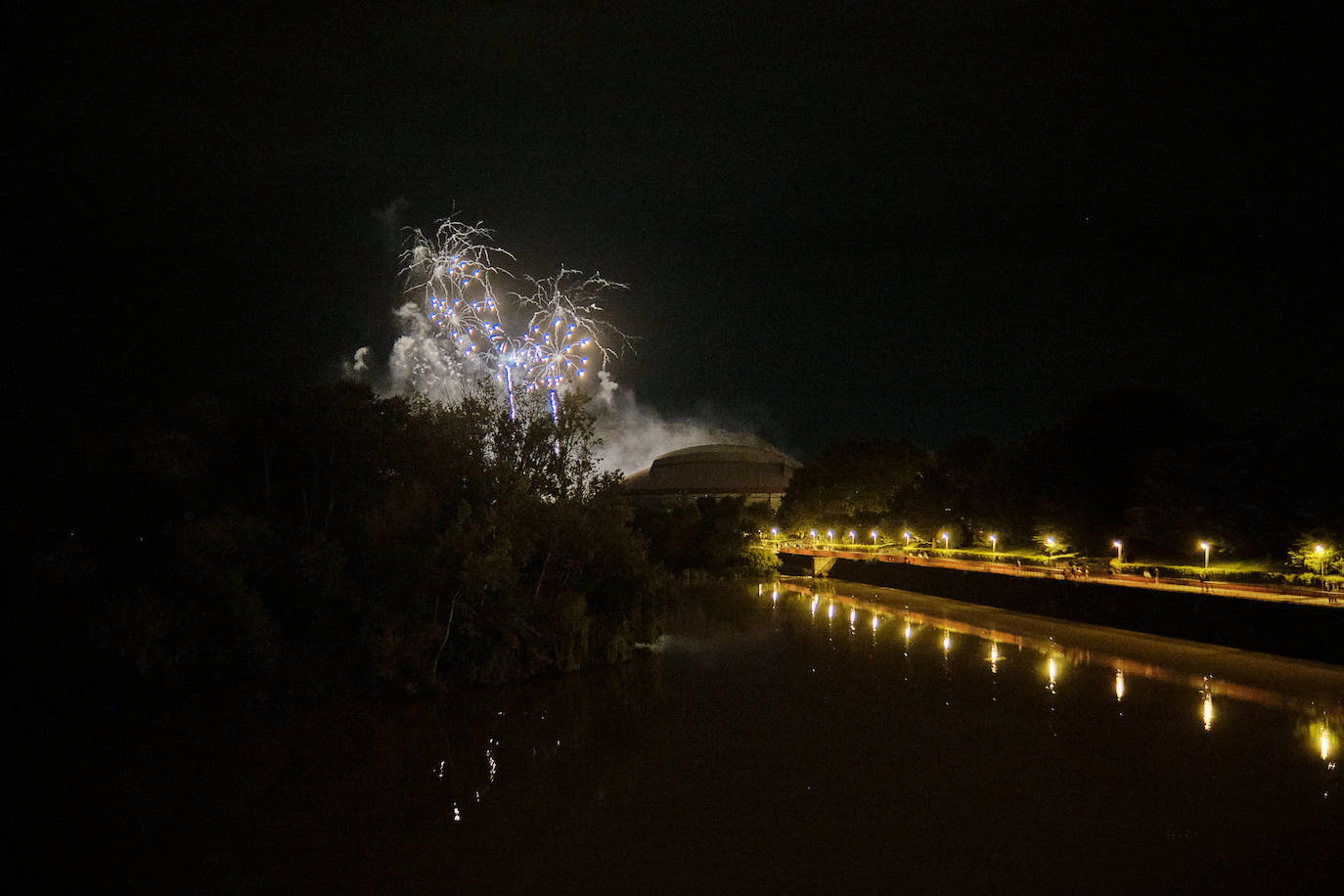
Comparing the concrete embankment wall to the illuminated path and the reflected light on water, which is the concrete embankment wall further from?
the reflected light on water

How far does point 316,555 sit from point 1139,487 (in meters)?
32.3

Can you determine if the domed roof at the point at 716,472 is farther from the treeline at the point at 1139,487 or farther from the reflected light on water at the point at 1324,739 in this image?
the reflected light on water at the point at 1324,739

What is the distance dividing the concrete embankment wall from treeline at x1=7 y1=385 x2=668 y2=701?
47.8ft

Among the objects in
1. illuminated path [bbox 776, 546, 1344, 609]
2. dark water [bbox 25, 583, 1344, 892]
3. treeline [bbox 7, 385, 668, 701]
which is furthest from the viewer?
illuminated path [bbox 776, 546, 1344, 609]

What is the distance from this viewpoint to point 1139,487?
39.4m

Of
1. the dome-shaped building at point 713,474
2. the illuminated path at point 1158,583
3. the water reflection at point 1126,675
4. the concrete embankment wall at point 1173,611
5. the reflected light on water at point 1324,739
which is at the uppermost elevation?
the dome-shaped building at point 713,474

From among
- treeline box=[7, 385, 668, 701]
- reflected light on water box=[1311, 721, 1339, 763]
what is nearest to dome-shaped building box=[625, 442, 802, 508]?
treeline box=[7, 385, 668, 701]

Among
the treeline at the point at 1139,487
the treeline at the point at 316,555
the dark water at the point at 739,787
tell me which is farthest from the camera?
the treeline at the point at 1139,487

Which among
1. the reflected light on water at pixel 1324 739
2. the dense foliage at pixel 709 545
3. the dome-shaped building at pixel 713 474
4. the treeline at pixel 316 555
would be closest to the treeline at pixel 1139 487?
the dense foliage at pixel 709 545

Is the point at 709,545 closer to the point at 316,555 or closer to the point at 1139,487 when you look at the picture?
the point at 1139,487

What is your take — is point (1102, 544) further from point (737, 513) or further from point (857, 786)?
point (857, 786)

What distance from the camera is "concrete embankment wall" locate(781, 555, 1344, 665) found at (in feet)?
76.4

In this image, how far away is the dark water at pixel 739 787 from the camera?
11367 mm

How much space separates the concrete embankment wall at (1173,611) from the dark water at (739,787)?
2.78 ft
